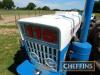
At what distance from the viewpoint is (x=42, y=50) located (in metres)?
4.10

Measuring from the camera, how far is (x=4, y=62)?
623 centimetres

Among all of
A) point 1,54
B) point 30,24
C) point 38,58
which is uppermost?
point 30,24

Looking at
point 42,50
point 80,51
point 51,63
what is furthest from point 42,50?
point 80,51

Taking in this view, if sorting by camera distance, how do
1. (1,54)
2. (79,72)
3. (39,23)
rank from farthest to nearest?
(1,54)
(79,72)
(39,23)

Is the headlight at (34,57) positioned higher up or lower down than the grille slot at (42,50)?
lower down

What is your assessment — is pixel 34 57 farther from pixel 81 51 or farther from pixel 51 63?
pixel 81 51

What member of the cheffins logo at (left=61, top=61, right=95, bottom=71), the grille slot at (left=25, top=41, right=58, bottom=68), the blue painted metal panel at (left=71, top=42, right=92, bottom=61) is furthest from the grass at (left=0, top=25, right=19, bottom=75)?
the blue painted metal panel at (left=71, top=42, right=92, bottom=61)

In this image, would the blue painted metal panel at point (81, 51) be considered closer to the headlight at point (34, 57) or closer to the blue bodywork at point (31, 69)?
the blue bodywork at point (31, 69)

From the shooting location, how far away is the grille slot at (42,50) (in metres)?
3.96

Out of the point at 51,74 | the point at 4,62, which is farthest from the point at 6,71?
the point at 51,74

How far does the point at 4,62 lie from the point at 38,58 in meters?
2.23

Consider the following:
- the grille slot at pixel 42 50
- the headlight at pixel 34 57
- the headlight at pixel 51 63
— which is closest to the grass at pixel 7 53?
the headlight at pixel 34 57

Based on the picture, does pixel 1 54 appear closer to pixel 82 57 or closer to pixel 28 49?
pixel 28 49

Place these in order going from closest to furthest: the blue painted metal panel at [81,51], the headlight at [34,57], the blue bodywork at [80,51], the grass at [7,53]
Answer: the blue bodywork at [80,51]
the blue painted metal panel at [81,51]
the headlight at [34,57]
the grass at [7,53]
